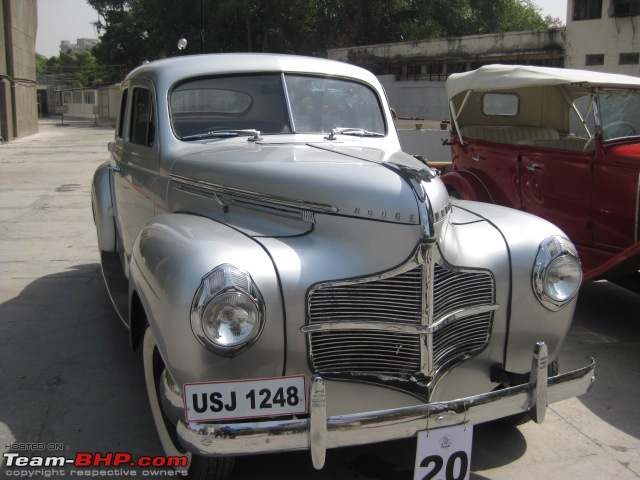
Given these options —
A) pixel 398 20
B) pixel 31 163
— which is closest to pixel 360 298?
pixel 31 163

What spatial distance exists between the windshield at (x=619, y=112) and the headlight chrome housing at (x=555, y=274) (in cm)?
244

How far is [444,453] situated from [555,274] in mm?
943

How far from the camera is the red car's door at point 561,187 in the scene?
4.87 meters

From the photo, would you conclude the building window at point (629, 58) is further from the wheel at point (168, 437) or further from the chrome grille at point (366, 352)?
the wheel at point (168, 437)

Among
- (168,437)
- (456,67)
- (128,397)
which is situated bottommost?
(128,397)

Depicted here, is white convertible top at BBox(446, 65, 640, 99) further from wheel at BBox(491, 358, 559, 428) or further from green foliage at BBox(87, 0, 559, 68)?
green foliage at BBox(87, 0, 559, 68)

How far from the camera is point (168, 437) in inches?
107

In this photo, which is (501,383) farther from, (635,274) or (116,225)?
(116,225)

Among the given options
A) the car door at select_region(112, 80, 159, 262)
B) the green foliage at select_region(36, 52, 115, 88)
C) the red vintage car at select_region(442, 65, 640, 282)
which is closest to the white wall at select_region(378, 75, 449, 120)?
the red vintage car at select_region(442, 65, 640, 282)

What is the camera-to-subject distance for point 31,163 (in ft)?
51.2

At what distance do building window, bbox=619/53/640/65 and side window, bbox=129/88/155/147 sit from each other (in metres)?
19.2

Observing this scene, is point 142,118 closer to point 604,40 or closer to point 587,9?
point 604,40

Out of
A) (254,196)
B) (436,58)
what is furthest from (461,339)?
(436,58)

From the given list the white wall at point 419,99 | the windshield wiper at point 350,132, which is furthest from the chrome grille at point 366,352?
the white wall at point 419,99
